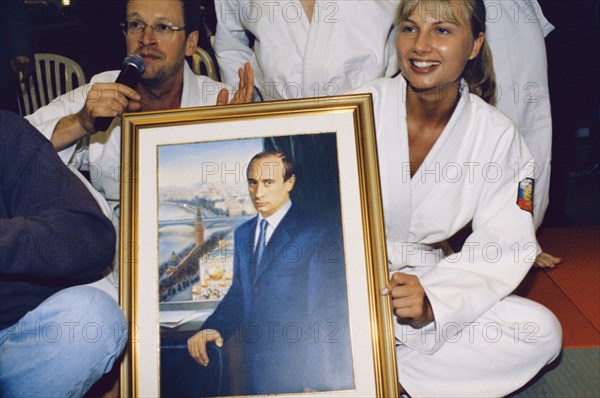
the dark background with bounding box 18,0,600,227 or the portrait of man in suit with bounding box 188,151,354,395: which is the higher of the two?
the dark background with bounding box 18,0,600,227

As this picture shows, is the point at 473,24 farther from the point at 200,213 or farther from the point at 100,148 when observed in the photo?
the point at 100,148

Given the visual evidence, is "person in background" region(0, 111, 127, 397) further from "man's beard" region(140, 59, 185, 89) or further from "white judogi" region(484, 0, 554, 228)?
"white judogi" region(484, 0, 554, 228)

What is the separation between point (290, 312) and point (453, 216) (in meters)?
0.57

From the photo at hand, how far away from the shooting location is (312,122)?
1482mm

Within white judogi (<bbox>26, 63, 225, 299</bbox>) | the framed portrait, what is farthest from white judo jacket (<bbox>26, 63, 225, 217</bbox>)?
the framed portrait

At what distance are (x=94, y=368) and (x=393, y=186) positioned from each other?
0.90 metres

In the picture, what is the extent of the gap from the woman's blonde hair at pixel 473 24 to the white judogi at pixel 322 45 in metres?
0.16

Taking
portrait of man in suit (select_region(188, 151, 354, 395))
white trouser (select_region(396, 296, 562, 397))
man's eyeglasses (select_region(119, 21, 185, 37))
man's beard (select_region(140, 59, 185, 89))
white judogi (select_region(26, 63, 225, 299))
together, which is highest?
man's eyeglasses (select_region(119, 21, 185, 37))

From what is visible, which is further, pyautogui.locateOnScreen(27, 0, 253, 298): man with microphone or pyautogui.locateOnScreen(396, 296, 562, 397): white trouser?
pyautogui.locateOnScreen(27, 0, 253, 298): man with microphone

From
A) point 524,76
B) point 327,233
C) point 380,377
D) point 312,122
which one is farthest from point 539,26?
point 380,377

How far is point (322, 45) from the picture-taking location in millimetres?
1882

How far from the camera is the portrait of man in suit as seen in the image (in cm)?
137

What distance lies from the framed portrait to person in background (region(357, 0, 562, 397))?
0.53 feet

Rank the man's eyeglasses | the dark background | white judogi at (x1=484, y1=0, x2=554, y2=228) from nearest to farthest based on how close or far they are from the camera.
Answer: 1. the man's eyeglasses
2. white judogi at (x1=484, y1=0, x2=554, y2=228)
3. the dark background
